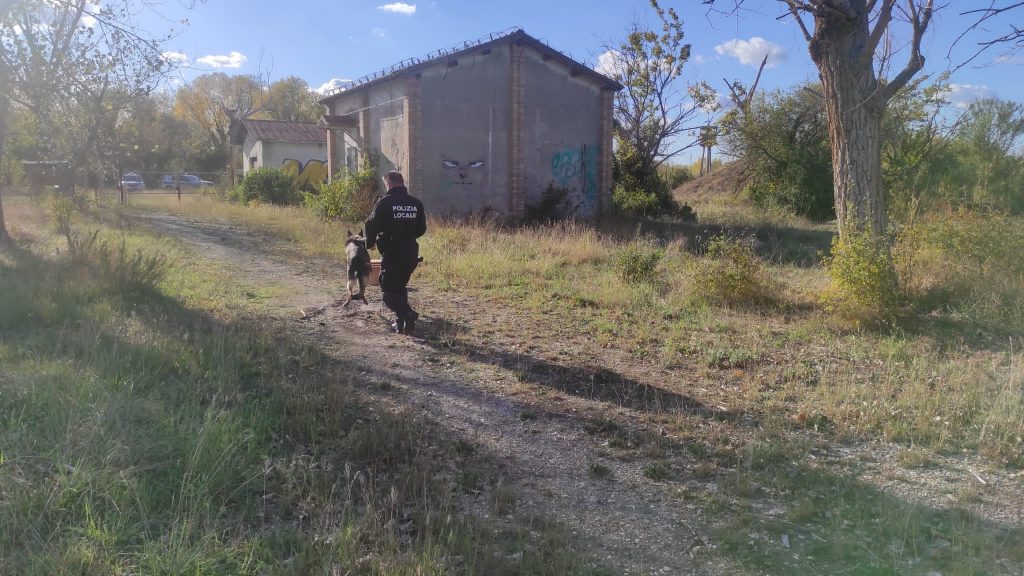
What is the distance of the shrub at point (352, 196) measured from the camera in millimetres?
18922

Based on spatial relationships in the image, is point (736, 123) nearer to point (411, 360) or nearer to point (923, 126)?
point (923, 126)

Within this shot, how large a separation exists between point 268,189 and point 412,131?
13.4 m

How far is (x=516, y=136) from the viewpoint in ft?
62.1

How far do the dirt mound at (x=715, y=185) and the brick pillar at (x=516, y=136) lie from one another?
14.9 m

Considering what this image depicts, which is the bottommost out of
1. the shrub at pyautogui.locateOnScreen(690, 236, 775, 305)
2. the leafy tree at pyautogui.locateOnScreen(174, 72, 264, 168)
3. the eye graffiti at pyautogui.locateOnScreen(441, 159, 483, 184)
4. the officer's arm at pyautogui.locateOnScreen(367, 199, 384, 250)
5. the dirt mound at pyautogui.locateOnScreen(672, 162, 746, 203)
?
the shrub at pyautogui.locateOnScreen(690, 236, 775, 305)

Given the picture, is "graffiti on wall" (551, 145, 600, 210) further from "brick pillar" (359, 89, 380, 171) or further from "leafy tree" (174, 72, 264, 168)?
"leafy tree" (174, 72, 264, 168)

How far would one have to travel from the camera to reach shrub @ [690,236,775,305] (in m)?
9.06

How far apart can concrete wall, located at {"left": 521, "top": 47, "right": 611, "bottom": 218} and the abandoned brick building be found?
0.09 ft

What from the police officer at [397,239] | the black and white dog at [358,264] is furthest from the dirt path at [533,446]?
the police officer at [397,239]

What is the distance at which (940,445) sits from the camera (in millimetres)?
4727

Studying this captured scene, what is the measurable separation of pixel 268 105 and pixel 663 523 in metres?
57.3

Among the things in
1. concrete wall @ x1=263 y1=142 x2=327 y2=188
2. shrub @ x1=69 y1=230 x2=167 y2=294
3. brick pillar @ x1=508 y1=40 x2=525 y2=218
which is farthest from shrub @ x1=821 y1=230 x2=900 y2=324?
concrete wall @ x1=263 y1=142 x2=327 y2=188

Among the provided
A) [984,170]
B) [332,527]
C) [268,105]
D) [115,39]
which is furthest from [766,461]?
[268,105]

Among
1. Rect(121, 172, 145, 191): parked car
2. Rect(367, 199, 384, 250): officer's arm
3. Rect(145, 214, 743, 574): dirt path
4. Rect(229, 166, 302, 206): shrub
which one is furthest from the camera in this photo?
Rect(121, 172, 145, 191): parked car
